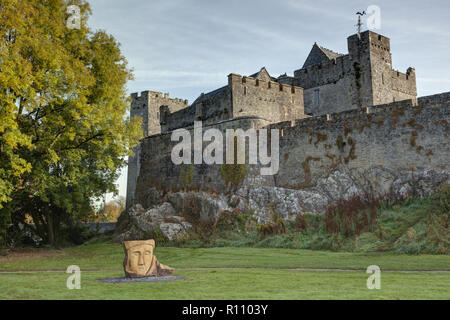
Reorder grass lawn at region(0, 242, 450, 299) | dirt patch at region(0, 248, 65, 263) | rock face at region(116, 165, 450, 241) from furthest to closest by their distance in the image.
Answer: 1. rock face at region(116, 165, 450, 241)
2. dirt patch at region(0, 248, 65, 263)
3. grass lawn at region(0, 242, 450, 299)

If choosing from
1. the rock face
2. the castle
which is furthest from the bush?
the rock face

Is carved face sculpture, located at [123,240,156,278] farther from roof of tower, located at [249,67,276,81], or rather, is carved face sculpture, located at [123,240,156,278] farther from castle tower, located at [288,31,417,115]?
roof of tower, located at [249,67,276,81]

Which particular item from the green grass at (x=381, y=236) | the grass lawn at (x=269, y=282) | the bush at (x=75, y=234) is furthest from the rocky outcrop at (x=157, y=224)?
the grass lawn at (x=269, y=282)

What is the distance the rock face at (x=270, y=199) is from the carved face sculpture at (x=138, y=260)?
38.8ft

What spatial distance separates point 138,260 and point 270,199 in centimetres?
1354

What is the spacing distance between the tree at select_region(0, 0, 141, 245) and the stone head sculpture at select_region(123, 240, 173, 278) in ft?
27.4

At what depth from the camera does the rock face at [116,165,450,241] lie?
22.4 metres

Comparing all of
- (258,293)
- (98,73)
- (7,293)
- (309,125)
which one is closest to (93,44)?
(98,73)

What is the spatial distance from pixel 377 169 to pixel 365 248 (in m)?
6.82

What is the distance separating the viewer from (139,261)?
448 inches

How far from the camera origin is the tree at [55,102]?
17812 millimetres

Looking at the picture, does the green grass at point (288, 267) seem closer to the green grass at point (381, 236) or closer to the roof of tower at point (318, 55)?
the green grass at point (381, 236)

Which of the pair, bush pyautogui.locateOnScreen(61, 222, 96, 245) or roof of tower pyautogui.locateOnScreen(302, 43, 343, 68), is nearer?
bush pyautogui.locateOnScreen(61, 222, 96, 245)
